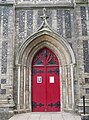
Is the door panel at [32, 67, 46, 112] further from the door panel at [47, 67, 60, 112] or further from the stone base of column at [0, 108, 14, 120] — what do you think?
the stone base of column at [0, 108, 14, 120]

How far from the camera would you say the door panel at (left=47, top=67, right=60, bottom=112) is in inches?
368

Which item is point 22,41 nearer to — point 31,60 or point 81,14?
point 31,60

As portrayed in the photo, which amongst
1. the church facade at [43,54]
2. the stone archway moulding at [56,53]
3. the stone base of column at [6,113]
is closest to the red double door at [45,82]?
the church facade at [43,54]

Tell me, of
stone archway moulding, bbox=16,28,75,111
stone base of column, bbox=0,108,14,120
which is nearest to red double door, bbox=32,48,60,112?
stone archway moulding, bbox=16,28,75,111

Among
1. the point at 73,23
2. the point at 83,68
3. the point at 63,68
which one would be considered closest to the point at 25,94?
the point at 63,68

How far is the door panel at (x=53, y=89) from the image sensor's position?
9341 millimetres

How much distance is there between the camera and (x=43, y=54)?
32.3ft

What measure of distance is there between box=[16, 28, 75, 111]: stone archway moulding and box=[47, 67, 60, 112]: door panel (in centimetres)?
27

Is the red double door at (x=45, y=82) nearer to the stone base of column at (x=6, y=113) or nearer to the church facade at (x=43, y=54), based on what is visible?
the church facade at (x=43, y=54)

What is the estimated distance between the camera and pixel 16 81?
356 inches

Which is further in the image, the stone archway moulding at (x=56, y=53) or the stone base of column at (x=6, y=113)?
the stone archway moulding at (x=56, y=53)

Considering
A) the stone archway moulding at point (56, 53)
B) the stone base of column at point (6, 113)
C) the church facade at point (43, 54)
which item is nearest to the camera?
the stone base of column at point (6, 113)

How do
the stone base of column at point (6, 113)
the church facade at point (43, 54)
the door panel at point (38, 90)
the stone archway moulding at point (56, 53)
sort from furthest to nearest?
the door panel at point (38, 90) < the stone archway moulding at point (56, 53) < the church facade at point (43, 54) < the stone base of column at point (6, 113)

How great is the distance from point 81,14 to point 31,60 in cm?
315
